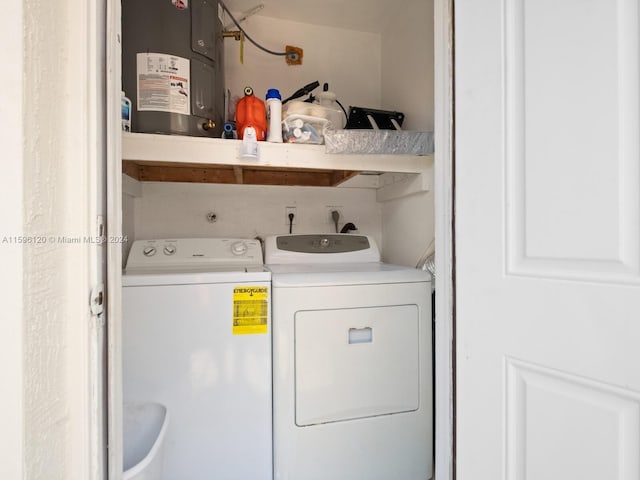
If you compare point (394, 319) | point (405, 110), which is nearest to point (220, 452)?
point (394, 319)

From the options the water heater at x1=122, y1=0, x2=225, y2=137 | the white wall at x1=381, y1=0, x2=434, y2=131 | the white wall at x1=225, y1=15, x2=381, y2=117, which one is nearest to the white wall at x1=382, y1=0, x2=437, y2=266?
the white wall at x1=381, y1=0, x2=434, y2=131

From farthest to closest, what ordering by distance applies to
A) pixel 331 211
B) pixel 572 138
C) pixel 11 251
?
pixel 331 211 < pixel 572 138 < pixel 11 251

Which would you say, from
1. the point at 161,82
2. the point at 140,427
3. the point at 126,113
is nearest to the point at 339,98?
the point at 161,82

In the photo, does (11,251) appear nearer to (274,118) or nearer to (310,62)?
(274,118)

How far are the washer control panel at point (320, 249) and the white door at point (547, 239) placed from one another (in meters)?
0.99

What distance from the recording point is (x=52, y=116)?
48 cm

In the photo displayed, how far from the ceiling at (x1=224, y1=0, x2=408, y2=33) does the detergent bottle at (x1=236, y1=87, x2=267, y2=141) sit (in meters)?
0.88

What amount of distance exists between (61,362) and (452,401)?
34.4 inches

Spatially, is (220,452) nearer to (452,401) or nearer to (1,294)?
(452,401)

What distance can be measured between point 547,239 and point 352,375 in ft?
3.09

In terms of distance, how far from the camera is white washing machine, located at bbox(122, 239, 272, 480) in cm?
113

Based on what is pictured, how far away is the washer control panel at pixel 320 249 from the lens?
1.62 meters

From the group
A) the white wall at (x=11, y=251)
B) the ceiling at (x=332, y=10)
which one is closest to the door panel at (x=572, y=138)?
the white wall at (x=11, y=251)

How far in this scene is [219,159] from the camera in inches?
50.5
